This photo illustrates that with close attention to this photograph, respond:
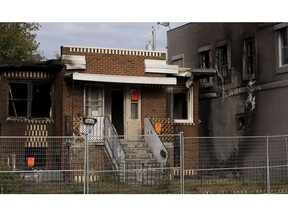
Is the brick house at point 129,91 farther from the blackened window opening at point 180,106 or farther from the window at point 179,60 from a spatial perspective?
the window at point 179,60

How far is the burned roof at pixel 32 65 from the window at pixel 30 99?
592 mm

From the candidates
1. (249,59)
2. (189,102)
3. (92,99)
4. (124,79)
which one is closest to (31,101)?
(92,99)

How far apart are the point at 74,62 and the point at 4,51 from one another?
39.9ft

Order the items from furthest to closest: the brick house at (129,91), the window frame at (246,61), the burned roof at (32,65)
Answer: the window frame at (246,61) < the brick house at (129,91) < the burned roof at (32,65)

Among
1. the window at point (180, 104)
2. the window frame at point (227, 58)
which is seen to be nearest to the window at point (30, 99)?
the window at point (180, 104)

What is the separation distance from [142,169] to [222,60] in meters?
10.6

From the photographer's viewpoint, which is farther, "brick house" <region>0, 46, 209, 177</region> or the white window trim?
the white window trim

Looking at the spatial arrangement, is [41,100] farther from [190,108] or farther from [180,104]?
[190,108]

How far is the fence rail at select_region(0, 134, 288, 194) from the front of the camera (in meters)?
15.3

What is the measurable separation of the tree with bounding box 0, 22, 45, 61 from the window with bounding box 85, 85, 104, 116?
11.6 metres

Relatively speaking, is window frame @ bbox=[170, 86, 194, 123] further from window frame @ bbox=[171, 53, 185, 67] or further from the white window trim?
window frame @ bbox=[171, 53, 185, 67]

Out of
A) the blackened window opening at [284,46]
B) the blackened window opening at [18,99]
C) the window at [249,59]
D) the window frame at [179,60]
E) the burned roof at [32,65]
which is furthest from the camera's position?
the window frame at [179,60]

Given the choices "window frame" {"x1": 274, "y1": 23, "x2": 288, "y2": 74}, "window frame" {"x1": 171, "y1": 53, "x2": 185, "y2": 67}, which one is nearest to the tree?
"window frame" {"x1": 171, "y1": 53, "x2": 185, "y2": 67}

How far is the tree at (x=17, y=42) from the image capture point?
3095cm
